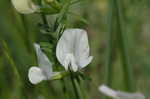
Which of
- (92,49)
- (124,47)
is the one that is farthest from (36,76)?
(92,49)

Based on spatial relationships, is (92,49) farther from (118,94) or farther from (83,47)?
(118,94)

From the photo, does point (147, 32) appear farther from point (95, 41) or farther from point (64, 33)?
point (64, 33)

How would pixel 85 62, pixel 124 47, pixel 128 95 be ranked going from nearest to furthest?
pixel 128 95
pixel 85 62
pixel 124 47

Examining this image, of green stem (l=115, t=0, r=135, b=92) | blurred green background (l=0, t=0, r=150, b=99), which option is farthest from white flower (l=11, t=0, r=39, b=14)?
blurred green background (l=0, t=0, r=150, b=99)

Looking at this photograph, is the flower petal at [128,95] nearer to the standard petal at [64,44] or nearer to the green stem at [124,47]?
the standard petal at [64,44]

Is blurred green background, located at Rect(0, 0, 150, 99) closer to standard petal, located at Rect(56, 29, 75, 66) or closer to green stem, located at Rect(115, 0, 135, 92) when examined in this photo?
green stem, located at Rect(115, 0, 135, 92)

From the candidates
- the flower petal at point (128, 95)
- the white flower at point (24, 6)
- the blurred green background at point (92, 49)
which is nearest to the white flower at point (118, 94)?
the flower petal at point (128, 95)
